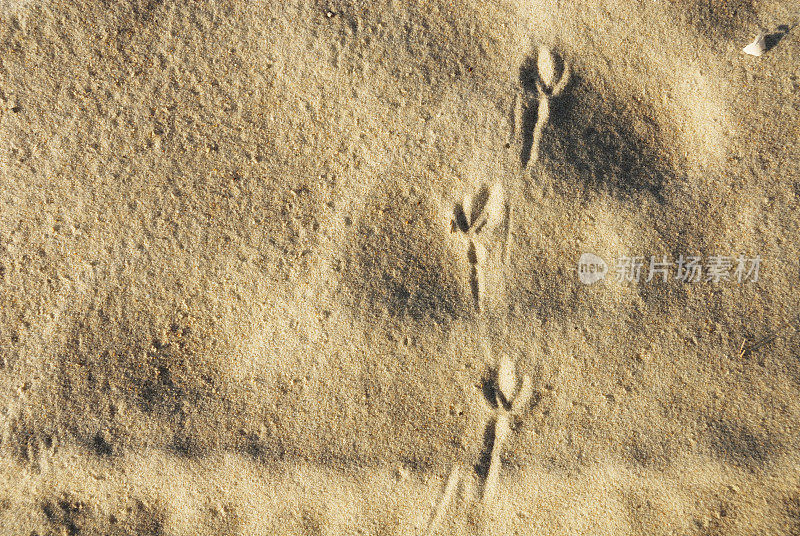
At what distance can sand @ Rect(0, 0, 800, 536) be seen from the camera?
1.94 metres

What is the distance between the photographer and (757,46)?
1960 mm

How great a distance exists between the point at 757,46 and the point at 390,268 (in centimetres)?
192

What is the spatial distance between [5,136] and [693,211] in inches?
122

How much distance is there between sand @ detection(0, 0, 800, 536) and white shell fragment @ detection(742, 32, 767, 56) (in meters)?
0.03

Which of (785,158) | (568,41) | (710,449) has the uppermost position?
(568,41)

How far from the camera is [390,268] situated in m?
1.97

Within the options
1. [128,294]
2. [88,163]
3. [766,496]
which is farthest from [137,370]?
[766,496]

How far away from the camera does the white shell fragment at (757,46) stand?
196 cm

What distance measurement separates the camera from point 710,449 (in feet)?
6.55

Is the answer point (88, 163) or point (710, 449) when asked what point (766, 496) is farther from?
point (88, 163)

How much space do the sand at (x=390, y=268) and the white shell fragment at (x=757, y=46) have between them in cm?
3

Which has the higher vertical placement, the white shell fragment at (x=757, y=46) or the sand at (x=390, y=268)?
the white shell fragment at (x=757, y=46)

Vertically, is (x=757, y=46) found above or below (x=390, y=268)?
above

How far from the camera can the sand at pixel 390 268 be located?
6.36ft
